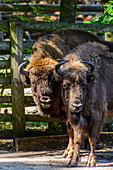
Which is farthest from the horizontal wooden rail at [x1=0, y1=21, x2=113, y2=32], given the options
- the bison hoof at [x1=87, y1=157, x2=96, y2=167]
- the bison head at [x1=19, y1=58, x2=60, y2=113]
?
the bison hoof at [x1=87, y1=157, x2=96, y2=167]

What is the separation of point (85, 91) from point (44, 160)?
1411 millimetres

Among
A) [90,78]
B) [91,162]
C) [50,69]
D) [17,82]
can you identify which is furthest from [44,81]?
[91,162]

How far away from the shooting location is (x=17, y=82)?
5.67 meters

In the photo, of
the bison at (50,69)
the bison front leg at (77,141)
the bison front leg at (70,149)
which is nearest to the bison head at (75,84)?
the bison front leg at (77,141)

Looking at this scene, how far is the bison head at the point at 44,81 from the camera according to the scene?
192 inches

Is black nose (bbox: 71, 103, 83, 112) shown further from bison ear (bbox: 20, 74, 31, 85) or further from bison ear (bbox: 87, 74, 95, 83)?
bison ear (bbox: 20, 74, 31, 85)

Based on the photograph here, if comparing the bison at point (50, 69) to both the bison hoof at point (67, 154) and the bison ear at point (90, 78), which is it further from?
the bison ear at point (90, 78)

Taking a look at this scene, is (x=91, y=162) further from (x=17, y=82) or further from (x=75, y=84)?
(x=17, y=82)

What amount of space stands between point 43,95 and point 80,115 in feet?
2.49

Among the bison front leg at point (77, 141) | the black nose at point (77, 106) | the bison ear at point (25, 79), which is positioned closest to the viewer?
the black nose at point (77, 106)

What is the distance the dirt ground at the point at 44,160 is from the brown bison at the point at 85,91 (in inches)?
7.8

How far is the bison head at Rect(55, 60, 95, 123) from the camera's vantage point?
4.39m

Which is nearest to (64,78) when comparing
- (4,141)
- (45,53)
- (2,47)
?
(45,53)

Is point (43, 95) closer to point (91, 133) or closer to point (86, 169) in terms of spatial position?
point (91, 133)
